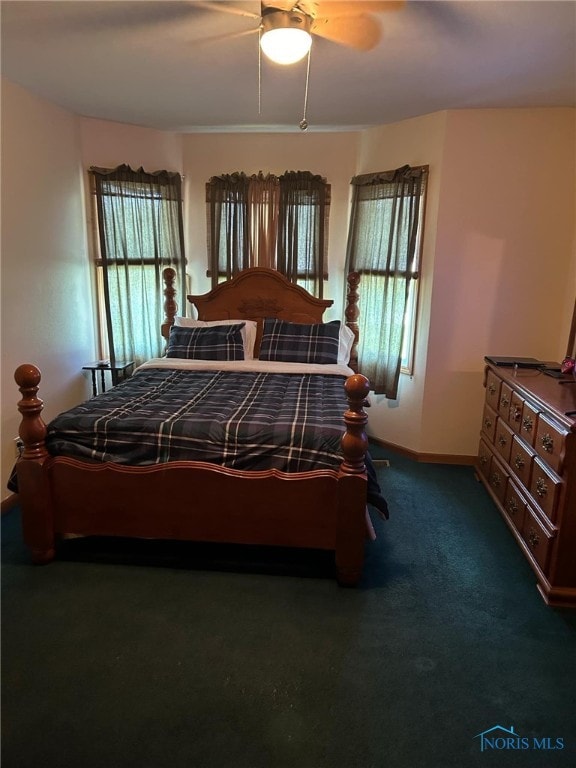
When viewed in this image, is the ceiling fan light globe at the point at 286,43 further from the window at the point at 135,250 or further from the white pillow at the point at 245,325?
the window at the point at 135,250

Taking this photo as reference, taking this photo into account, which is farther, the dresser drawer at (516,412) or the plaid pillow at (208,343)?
the plaid pillow at (208,343)

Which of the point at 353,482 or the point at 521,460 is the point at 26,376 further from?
the point at 521,460

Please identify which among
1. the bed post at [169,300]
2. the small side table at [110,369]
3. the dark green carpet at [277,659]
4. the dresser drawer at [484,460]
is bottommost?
the dark green carpet at [277,659]

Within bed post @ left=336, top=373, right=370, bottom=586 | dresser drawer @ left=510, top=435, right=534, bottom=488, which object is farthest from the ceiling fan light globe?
dresser drawer @ left=510, top=435, right=534, bottom=488

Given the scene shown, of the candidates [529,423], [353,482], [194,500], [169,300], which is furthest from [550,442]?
[169,300]

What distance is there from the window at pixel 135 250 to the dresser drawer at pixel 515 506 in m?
2.86

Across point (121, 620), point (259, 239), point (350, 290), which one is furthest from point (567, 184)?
point (121, 620)

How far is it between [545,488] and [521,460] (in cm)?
36

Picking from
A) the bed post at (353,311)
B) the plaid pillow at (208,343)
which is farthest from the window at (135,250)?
the bed post at (353,311)

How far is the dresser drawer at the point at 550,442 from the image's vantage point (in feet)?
7.02

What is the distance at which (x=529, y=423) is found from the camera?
99.7 inches

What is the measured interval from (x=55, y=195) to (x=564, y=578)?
3.73 m

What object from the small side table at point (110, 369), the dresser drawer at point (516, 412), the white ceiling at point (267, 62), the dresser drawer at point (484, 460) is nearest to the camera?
the white ceiling at point (267, 62)

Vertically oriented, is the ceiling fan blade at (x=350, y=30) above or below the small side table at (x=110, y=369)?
above
